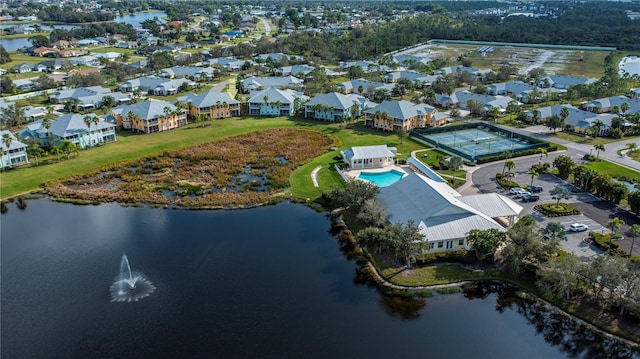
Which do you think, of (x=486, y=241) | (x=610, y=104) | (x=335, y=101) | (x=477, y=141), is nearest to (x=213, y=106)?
(x=335, y=101)

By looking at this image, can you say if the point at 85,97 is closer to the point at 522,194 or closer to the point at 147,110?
the point at 147,110

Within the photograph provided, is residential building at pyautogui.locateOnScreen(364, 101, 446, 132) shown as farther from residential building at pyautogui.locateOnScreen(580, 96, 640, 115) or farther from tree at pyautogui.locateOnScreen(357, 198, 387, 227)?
tree at pyautogui.locateOnScreen(357, 198, 387, 227)

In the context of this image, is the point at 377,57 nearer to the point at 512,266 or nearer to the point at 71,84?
the point at 71,84

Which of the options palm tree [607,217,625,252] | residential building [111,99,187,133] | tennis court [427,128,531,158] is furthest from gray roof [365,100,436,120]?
palm tree [607,217,625,252]

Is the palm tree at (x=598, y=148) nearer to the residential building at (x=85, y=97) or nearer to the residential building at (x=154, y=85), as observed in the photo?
the residential building at (x=154, y=85)

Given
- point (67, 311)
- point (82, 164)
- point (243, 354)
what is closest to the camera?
point (243, 354)

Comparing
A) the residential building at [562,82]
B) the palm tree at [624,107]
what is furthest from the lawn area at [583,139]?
the residential building at [562,82]

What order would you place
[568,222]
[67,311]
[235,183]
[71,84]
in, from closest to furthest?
1. [67,311]
2. [568,222]
3. [235,183]
4. [71,84]

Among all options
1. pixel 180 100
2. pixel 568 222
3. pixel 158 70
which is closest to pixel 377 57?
pixel 158 70
